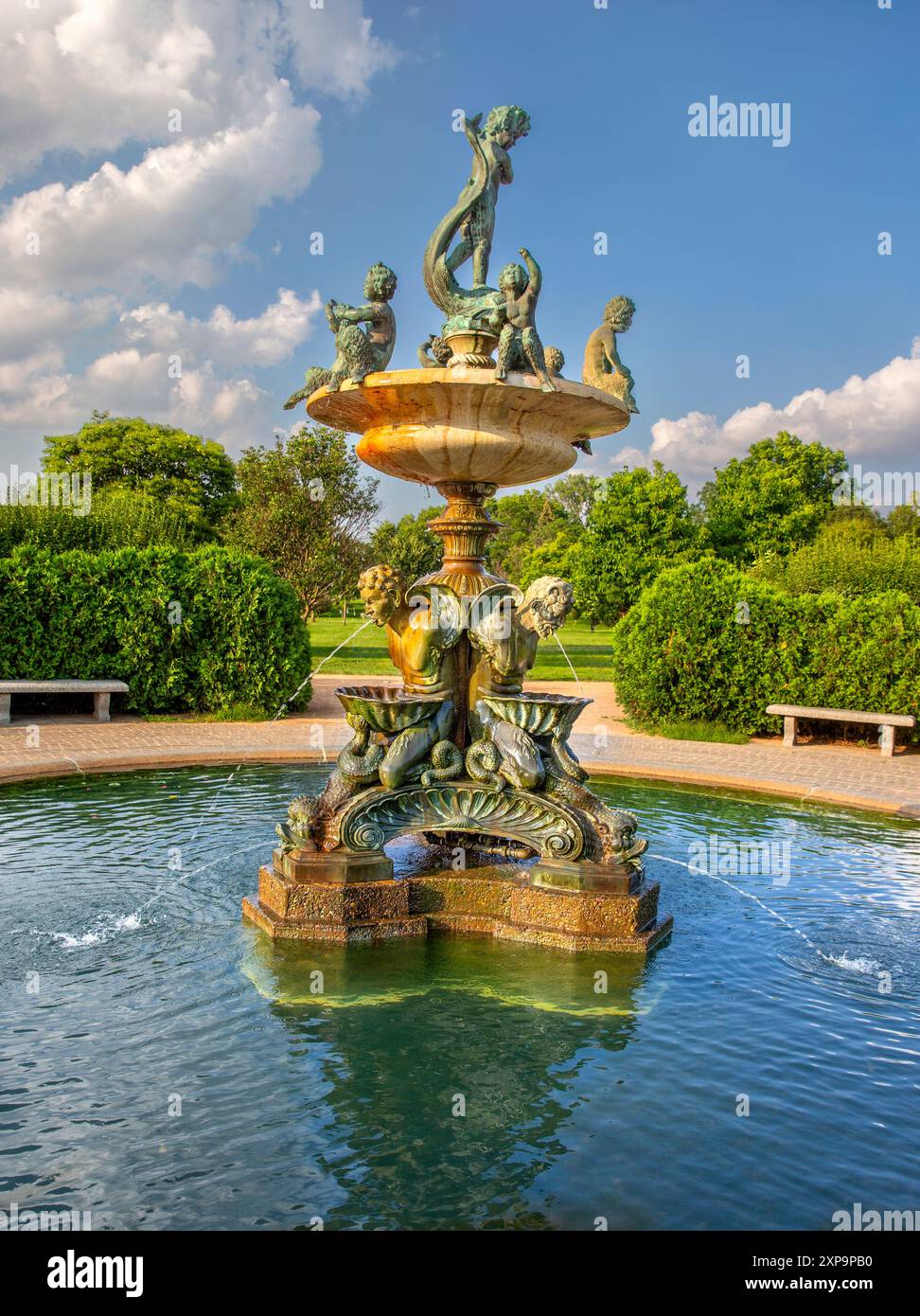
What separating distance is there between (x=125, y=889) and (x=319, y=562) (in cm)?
1958

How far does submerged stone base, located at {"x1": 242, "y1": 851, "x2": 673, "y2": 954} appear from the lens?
5.85m

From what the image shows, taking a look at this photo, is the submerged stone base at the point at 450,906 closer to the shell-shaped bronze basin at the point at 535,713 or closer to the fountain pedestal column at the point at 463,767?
the fountain pedestal column at the point at 463,767

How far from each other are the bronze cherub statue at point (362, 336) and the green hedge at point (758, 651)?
867 cm

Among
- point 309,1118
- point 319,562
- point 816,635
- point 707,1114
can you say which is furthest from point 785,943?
point 319,562

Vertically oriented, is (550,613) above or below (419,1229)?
above

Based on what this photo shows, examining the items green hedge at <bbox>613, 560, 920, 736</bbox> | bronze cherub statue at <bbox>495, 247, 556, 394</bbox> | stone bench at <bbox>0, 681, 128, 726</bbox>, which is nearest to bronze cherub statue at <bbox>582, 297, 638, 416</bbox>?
bronze cherub statue at <bbox>495, 247, 556, 394</bbox>

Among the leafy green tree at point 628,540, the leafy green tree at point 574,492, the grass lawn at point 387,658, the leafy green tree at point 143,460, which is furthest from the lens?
the leafy green tree at point 574,492

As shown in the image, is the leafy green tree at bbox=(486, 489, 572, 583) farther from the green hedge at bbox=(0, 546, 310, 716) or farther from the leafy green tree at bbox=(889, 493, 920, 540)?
the green hedge at bbox=(0, 546, 310, 716)

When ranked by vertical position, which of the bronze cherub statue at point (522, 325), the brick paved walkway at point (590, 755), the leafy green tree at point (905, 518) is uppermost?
the leafy green tree at point (905, 518)

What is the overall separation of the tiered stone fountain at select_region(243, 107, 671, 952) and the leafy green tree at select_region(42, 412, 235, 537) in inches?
→ 1439

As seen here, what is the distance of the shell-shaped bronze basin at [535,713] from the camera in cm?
631

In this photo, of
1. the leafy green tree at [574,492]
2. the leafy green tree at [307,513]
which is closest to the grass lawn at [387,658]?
the leafy green tree at [307,513]
